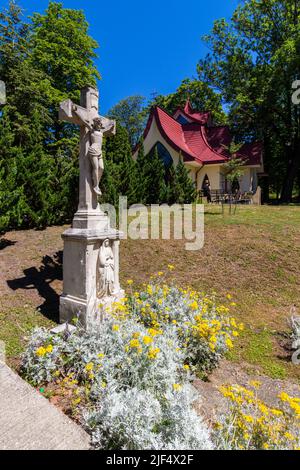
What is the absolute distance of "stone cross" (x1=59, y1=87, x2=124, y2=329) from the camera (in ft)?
13.3

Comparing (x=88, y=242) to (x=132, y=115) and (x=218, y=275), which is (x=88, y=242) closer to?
(x=218, y=275)

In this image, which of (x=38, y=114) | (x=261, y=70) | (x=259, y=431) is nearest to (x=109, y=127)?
(x=259, y=431)

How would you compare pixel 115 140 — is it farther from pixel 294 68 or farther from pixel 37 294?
pixel 294 68

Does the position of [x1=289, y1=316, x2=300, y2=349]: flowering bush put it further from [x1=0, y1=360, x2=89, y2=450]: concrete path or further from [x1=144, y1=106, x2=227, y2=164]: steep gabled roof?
[x1=144, y1=106, x2=227, y2=164]: steep gabled roof

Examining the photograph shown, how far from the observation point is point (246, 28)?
2150 cm

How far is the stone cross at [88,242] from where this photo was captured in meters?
4.05

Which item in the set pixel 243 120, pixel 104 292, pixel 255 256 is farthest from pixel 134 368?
pixel 243 120

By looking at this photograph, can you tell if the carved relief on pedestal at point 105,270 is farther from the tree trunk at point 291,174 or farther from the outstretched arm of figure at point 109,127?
the tree trunk at point 291,174

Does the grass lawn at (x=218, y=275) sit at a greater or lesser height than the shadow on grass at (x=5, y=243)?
lesser

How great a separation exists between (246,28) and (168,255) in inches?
926

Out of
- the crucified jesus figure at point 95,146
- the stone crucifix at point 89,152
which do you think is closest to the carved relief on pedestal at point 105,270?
the stone crucifix at point 89,152

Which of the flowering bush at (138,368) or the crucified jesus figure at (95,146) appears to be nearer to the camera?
the flowering bush at (138,368)

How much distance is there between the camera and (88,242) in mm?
3977

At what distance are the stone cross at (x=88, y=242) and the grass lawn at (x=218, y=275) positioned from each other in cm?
80
